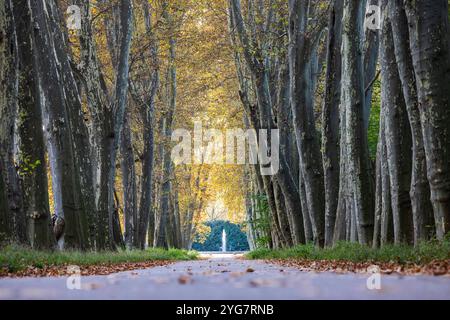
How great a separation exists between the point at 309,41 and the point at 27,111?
8912mm

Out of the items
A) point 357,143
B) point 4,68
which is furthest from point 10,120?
point 357,143

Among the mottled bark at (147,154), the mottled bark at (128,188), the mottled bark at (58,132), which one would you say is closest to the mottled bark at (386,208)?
the mottled bark at (58,132)

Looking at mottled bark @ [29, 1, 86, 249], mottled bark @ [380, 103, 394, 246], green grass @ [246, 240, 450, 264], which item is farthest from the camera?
mottled bark @ [29, 1, 86, 249]

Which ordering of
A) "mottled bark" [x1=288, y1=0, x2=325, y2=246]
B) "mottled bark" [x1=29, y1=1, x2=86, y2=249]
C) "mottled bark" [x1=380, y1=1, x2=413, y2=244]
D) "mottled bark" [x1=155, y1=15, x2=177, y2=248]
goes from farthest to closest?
"mottled bark" [x1=155, y1=15, x2=177, y2=248], "mottled bark" [x1=288, y1=0, x2=325, y2=246], "mottled bark" [x1=29, y1=1, x2=86, y2=249], "mottled bark" [x1=380, y1=1, x2=413, y2=244]

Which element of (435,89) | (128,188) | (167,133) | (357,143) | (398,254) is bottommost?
(398,254)

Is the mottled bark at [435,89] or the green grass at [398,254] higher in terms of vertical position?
the mottled bark at [435,89]

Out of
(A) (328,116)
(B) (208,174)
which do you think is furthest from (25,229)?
(B) (208,174)

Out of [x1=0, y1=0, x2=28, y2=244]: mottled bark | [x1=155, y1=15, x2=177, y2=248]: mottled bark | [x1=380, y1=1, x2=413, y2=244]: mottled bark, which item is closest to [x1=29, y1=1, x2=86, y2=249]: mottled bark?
[x1=0, y1=0, x2=28, y2=244]: mottled bark

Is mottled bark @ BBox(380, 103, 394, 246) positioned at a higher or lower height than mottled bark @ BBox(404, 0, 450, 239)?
lower

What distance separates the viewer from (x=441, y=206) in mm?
9375

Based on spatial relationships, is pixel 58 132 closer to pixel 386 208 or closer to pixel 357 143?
pixel 357 143

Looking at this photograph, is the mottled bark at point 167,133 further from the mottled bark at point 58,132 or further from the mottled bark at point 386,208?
the mottled bark at point 386,208

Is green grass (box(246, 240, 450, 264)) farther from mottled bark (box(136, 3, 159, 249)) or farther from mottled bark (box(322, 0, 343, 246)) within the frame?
mottled bark (box(136, 3, 159, 249))
